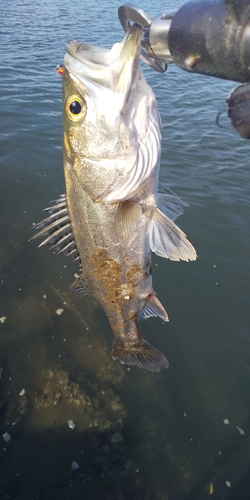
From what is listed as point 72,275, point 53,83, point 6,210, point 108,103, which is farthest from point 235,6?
point 53,83

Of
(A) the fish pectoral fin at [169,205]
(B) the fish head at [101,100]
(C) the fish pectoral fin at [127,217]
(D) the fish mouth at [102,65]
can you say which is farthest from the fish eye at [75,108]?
(A) the fish pectoral fin at [169,205]

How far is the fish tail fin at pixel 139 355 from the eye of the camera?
2967 millimetres

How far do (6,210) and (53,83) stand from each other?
666 centimetres

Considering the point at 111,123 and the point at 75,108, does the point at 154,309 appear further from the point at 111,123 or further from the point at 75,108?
the point at 75,108

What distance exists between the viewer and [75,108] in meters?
2.02

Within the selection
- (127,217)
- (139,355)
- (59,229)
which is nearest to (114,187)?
(127,217)

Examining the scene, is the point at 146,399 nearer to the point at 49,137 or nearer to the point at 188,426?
the point at 188,426

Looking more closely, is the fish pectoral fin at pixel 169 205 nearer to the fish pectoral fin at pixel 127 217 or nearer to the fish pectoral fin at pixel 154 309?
the fish pectoral fin at pixel 127 217

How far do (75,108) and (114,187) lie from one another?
51 centimetres

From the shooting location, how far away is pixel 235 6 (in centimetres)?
138

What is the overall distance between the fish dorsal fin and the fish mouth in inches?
33.8

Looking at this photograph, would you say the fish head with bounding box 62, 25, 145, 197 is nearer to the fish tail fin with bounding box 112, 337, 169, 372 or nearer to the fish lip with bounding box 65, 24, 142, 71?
the fish lip with bounding box 65, 24, 142, 71

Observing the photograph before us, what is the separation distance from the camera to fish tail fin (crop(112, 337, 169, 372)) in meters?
2.97

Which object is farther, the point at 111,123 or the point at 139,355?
the point at 139,355
